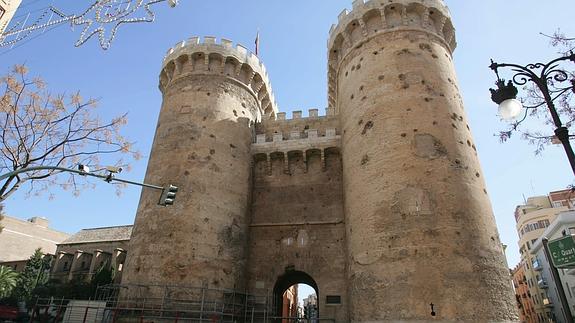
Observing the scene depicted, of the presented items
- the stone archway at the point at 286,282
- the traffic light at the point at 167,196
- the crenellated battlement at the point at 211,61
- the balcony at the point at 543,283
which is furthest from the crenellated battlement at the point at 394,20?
the balcony at the point at 543,283

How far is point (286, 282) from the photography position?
1816cm

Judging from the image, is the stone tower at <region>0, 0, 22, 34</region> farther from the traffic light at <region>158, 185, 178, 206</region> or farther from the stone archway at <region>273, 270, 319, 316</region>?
the stone archway at <region>273, 270, 319, 316</region>

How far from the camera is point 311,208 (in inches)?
690

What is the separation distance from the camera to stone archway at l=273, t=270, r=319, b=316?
54.2ft

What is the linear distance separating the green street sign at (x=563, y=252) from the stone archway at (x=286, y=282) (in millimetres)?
11730

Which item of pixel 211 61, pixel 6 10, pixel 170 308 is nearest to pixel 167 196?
pixel 170 308

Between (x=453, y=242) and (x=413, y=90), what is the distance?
6617 mm

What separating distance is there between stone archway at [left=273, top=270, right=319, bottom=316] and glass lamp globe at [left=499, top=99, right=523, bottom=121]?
39.9 feet

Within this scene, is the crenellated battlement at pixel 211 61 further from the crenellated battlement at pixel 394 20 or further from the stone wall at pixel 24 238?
the stone wall at pixel 24 238

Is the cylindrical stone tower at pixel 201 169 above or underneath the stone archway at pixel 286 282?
above

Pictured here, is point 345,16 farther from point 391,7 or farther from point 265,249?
point 265,249

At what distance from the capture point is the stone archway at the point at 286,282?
16516 mm

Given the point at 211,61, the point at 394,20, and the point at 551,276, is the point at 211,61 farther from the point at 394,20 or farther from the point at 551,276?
the point at 551,276

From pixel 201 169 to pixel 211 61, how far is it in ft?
22.6
